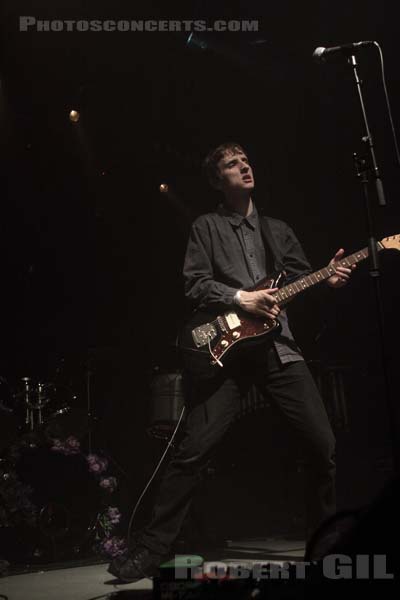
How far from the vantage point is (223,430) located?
11.6 feet

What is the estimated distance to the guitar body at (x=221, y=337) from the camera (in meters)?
3.57

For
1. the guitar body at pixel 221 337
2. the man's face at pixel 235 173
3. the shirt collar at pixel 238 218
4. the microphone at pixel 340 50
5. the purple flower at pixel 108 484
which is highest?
the microphone at pixel 340 50

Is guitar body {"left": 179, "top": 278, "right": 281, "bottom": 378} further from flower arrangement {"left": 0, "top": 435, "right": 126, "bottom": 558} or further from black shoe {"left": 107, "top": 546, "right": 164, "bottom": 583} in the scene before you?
flower arrangement {"left": 0, "top": 435, "right": 126, "bottom": 558}

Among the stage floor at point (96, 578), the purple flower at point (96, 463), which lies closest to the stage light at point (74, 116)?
the purple flower at point (96, 463)

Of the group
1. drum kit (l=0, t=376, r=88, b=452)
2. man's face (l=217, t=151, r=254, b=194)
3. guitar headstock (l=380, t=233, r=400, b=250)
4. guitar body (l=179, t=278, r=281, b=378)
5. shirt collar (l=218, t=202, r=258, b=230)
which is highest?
man's face (l=217, t=151, r=254, b=194)

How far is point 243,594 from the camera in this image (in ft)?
5.76

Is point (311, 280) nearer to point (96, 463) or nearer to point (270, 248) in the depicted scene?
point (270, 248)

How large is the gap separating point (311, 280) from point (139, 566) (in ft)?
6.20

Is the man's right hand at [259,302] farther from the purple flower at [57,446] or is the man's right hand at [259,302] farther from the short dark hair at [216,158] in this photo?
the purple flower at [57,446]

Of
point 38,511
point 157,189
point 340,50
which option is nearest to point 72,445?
point 38,511

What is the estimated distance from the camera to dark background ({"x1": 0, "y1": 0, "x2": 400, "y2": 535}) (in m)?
5.80

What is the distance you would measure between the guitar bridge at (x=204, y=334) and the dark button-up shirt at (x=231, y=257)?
0.13m

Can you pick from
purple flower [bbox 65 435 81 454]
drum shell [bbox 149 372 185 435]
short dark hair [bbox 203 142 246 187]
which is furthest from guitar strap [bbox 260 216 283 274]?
purple flower [bbox 65 435 81 454]

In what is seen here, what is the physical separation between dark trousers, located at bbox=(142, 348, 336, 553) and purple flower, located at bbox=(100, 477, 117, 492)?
158cm
